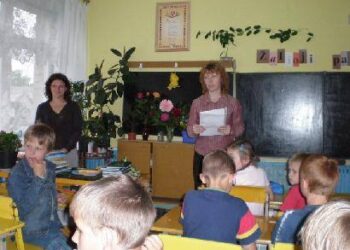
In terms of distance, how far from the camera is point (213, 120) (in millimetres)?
3502

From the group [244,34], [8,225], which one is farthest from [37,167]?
[244,34]

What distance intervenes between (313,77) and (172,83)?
6.40ft

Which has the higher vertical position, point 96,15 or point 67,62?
point 96,15

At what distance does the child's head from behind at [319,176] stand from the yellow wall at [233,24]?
3.55 meters

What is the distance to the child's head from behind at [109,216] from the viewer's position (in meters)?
1.05

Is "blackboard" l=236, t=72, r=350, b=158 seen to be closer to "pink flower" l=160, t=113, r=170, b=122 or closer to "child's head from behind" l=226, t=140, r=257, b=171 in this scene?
"pink flower" l=160, t=113, r=170, b=122

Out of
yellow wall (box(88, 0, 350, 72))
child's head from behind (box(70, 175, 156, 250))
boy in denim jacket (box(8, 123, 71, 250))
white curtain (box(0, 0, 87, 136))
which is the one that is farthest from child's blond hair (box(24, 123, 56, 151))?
yellow wall (box(88, 0, 350, 72))

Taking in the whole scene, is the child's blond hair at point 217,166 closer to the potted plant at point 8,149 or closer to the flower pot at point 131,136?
the potted plant at point 8,149

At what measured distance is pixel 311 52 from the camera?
5434 millimetres

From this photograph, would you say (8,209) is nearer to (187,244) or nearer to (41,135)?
(41,135)

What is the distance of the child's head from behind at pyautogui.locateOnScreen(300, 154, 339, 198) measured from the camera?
6.84ft

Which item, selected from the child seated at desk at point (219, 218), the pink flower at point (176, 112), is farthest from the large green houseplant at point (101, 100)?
the child seated at desk at point (219, 218)

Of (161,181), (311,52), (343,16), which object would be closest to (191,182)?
(161,181)

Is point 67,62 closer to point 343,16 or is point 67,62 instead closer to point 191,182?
point 191,182
